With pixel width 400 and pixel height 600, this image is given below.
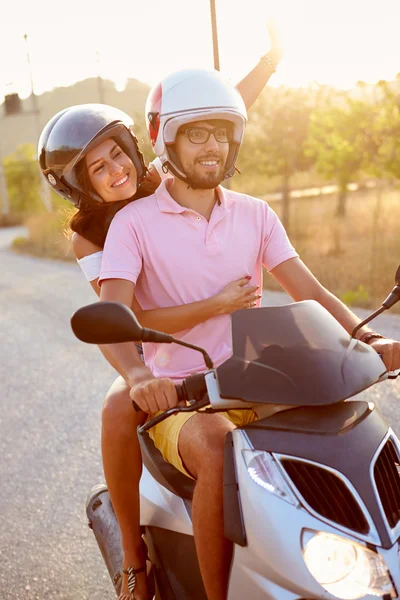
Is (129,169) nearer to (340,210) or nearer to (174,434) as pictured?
(174,434)

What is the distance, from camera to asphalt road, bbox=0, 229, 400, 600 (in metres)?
3.39

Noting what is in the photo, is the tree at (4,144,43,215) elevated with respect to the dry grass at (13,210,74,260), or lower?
lower

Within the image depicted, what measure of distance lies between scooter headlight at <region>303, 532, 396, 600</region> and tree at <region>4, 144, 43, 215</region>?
150 ft

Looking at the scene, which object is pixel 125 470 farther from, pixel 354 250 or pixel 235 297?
pixel 354 250

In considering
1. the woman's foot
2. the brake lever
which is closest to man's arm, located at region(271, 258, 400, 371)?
the brake lever

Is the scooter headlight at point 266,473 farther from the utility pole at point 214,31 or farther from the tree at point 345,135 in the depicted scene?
the tree at point 345,135

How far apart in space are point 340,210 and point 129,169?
2112 centimetres

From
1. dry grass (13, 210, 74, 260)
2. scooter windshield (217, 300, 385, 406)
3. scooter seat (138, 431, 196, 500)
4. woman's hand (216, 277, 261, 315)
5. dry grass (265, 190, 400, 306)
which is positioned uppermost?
scooter windshield (217, 300, 385, 406)

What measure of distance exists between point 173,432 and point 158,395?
0.94ft

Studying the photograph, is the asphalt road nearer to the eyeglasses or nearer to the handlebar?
the handlebar

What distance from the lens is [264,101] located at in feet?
69.3

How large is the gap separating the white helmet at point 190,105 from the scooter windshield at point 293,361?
0.77m

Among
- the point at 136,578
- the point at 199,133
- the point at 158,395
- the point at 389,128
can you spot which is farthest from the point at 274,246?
the point at 389,128

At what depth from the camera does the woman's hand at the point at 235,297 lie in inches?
98.2
